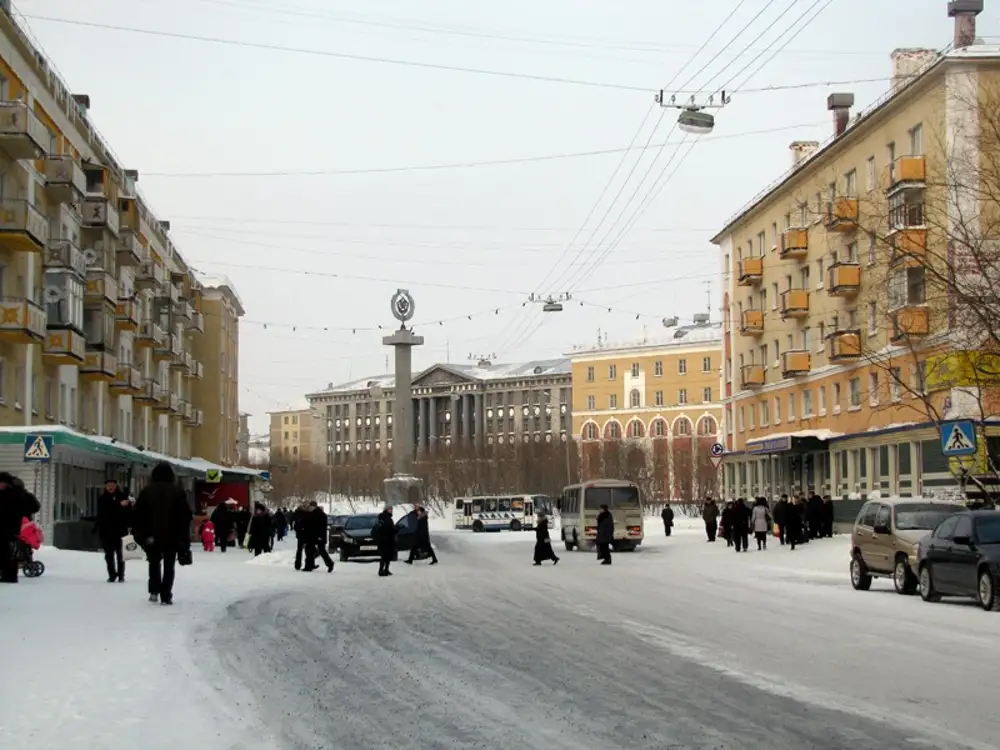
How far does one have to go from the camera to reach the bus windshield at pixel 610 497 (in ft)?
167

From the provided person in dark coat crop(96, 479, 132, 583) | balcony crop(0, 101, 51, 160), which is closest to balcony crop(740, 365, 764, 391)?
balcony crop(0, 101, 51, 160)

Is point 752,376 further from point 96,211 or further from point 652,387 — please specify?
point 652,387

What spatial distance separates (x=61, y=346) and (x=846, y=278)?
29.5 metres

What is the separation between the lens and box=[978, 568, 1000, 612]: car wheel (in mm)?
20672

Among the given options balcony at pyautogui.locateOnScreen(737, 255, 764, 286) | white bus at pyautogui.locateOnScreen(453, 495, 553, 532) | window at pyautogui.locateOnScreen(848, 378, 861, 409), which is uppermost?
balcony at pyautogui.locateOnScreen(737, 255, 764, 286)

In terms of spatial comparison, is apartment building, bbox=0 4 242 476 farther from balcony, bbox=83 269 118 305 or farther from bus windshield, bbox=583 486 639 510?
bus windshield, bbox=583 486 639 510

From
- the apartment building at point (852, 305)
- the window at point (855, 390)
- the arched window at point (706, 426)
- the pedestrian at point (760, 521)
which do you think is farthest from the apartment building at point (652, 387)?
the pedestrian at point (760, 521)

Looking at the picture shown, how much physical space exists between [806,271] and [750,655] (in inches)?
1994

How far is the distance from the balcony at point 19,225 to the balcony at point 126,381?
14967 mm

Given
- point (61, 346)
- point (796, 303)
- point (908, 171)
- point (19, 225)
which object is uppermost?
point (908, 171)

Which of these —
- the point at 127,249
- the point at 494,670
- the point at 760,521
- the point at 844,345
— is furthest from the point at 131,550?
the point at 844,345

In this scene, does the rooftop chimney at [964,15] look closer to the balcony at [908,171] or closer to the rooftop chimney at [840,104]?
the balcony at [908,171]

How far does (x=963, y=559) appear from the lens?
2191 cm

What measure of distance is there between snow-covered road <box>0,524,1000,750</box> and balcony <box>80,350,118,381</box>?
102 feet
